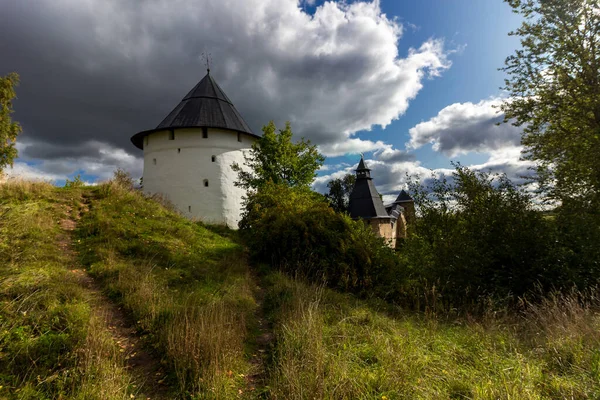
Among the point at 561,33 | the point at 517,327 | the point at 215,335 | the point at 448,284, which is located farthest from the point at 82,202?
the point at 561,33

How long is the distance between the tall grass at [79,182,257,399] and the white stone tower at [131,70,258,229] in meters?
7.15

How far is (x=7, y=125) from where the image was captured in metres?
17.7

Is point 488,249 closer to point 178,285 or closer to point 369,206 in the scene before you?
point 178,285

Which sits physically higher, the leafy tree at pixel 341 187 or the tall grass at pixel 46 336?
the leafy tree at pixel 341 187

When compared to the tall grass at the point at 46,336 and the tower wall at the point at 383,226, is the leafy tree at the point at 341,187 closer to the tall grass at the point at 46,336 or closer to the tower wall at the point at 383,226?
the tower wall at the point at 383,226

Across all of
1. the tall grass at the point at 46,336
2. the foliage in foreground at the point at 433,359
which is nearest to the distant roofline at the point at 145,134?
the tall grass at the point at 46,336

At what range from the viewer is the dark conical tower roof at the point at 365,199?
83.4 feet

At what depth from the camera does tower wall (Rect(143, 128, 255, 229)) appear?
741 inches

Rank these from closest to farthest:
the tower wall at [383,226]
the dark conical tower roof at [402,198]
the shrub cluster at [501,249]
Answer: the shrub cluster at [501,249], the tower wall at [383,226], the dark conical tower roof at [402,198]

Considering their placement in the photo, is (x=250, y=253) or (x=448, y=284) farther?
(x=250, y=253)

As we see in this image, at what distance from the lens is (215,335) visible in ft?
10.9

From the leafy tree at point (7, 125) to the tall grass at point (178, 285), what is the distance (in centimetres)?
1154

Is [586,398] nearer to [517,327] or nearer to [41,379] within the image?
[517,327]

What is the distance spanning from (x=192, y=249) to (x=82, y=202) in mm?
5504
